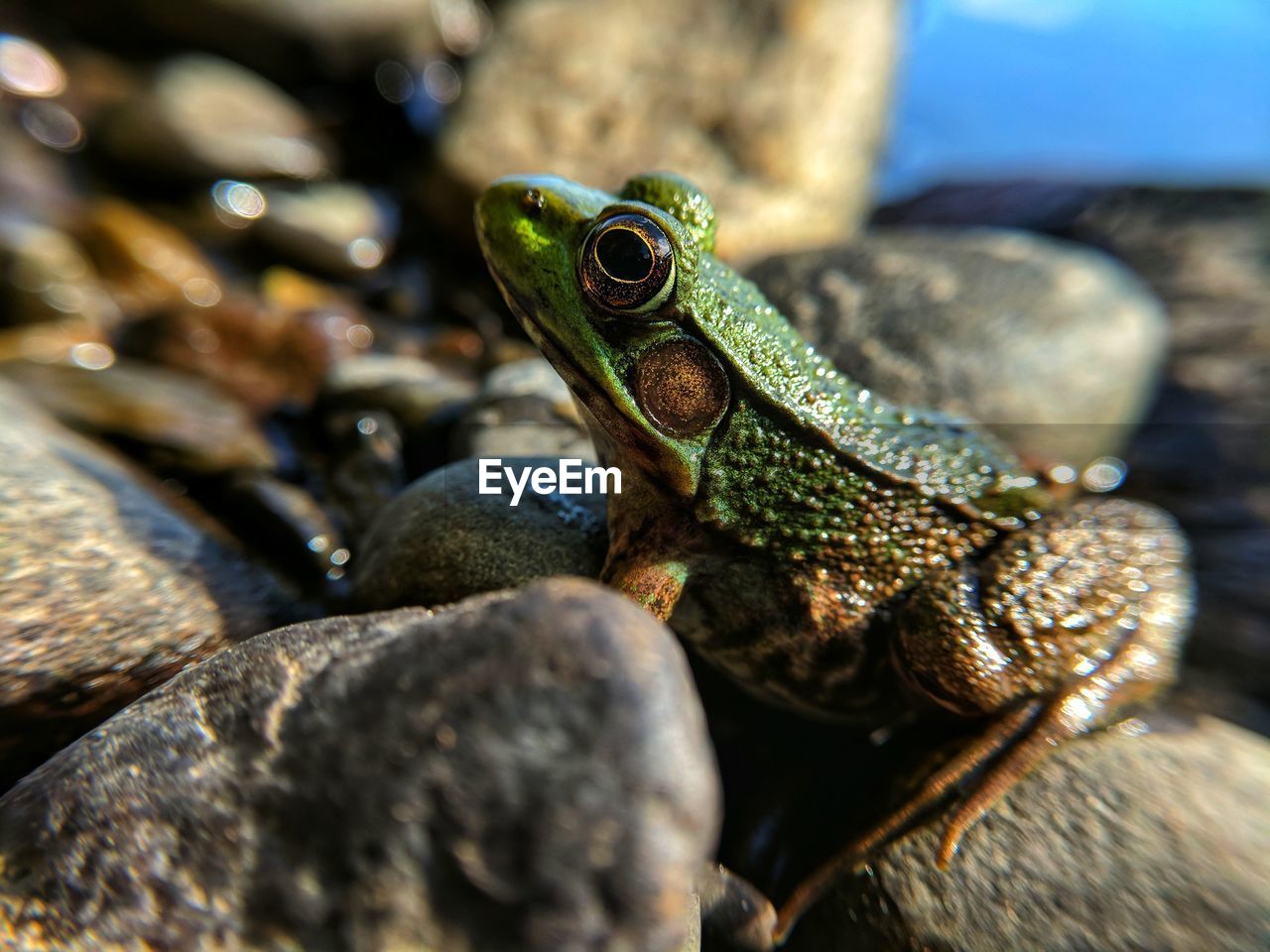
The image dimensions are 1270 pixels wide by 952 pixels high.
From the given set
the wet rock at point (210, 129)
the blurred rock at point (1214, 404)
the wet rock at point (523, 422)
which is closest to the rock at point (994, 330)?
the blurred rock at point (1214, 404)

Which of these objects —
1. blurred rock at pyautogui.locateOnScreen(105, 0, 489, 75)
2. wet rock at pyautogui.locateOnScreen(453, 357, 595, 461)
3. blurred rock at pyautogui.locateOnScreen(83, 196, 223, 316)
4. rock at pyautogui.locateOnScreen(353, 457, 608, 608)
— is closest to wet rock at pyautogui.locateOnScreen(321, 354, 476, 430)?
wet rock at pyautogui.locateOnScreen(453, 357, 595, 461)

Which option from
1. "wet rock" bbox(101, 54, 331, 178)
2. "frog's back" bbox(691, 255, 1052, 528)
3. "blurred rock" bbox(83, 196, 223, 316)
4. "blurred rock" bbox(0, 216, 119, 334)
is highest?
"wet rock" bbox(101, 54, 331, 178)

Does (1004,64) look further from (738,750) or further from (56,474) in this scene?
(56,474)

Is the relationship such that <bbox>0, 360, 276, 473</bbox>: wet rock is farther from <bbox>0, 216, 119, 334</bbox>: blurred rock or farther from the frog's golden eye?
the frog's golden eye

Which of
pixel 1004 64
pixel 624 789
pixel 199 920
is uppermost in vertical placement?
pixel 1004 64

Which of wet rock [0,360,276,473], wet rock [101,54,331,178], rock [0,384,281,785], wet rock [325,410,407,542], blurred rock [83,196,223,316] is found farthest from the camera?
wet rock [101,54,331,178]

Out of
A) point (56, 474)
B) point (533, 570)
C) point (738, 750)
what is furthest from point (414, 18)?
point (738, 750)

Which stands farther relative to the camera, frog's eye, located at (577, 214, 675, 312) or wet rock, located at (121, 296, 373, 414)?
wet rock, located at (121, 296, 373, 414)
